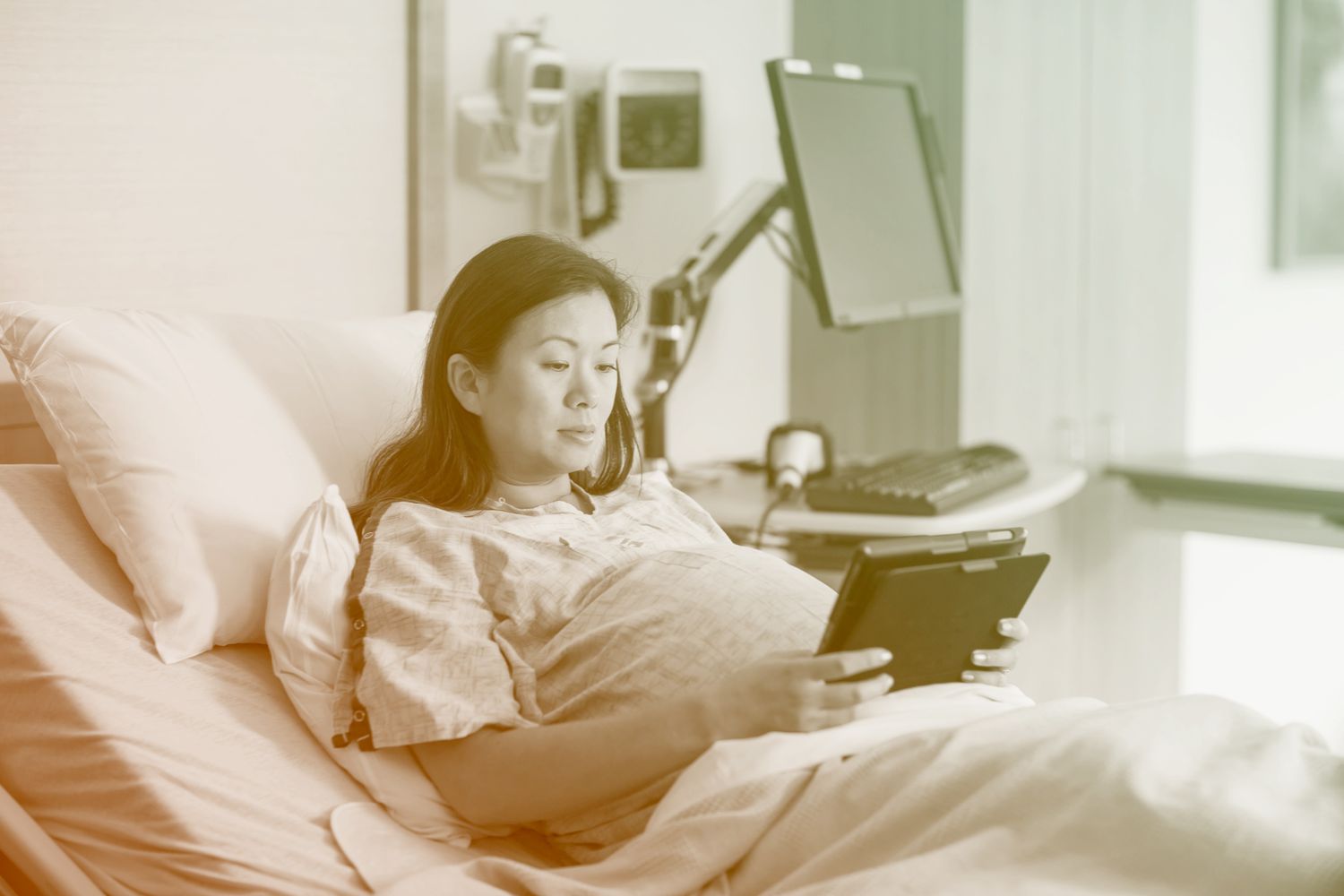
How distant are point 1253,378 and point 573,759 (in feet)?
7.42

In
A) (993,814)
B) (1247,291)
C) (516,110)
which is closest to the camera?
(993,814)

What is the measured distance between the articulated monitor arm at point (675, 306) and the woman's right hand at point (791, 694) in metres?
0.85

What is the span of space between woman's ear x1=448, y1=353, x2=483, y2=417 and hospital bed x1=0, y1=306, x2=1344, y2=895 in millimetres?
175

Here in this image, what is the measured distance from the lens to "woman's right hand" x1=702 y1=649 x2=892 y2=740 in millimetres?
1016

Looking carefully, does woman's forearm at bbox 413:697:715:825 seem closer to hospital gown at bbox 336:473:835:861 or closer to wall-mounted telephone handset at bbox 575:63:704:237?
hospital gown at bbox 336:473:835:861

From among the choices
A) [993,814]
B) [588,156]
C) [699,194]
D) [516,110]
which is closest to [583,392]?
[993,814]

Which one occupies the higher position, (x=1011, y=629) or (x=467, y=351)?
(x=467, y=351)

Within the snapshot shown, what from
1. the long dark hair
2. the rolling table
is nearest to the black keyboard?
the rolling table

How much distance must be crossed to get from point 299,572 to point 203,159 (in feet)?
2.17

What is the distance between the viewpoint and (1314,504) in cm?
240

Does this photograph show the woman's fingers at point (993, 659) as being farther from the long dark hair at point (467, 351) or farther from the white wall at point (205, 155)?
the white wall at point (205, 155)

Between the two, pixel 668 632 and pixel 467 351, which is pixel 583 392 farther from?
pixel 668 632

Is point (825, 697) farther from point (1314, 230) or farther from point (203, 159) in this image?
point (1314, 230)

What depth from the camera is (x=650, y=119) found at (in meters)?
2.21
